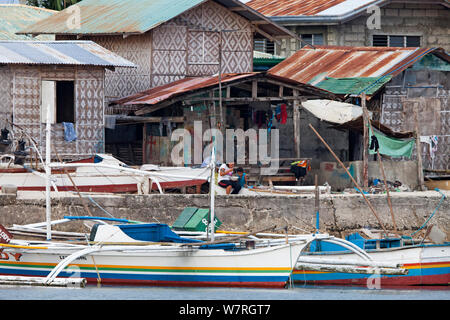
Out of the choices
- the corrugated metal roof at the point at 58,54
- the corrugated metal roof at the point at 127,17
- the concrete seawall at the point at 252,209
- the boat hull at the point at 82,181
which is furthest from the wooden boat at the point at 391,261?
the corrugated metal roof at the point at 127,17

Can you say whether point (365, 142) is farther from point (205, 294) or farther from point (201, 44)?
point (205, 294)

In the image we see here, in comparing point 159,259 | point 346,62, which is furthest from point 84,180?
point 346,62

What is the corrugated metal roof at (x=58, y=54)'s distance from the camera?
22781 millimetres

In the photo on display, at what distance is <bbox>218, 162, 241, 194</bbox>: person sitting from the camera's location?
68.7 ft

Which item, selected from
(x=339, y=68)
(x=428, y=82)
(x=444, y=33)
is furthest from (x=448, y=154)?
(x=444, y=33)

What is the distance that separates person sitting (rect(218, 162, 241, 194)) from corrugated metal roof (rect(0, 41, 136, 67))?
3927mm

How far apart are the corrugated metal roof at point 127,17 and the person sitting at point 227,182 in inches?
200

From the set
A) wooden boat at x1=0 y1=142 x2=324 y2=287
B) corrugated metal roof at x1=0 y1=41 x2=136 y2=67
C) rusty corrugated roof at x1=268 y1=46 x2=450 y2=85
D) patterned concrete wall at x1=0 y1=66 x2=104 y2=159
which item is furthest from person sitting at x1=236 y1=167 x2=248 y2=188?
wooden boat at x1=0 y1=142 x2=324 y2=287

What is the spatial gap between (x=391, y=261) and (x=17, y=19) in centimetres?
1818

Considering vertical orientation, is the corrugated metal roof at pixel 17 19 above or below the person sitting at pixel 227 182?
above

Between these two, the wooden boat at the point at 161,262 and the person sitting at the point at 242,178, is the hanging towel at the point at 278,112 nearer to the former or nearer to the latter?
the person sitting at the point at 242,178

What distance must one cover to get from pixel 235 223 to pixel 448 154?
8535mm

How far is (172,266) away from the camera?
52.3 ft
